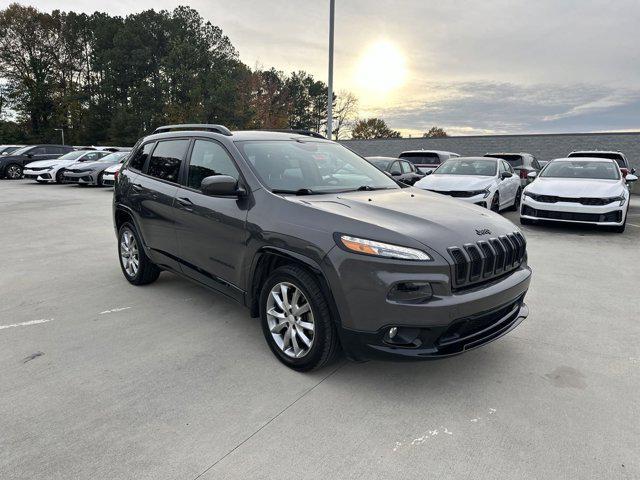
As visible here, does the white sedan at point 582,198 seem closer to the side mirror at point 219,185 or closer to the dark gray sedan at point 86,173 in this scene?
the side mirror at point 219,185

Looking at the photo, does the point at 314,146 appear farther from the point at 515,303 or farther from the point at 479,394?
the point at 479,394

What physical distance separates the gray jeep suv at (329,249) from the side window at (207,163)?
0.01 meters

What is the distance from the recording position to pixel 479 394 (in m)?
2.99

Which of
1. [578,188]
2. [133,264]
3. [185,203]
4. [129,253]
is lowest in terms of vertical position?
[133,264]

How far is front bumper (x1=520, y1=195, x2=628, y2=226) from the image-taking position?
860 cm

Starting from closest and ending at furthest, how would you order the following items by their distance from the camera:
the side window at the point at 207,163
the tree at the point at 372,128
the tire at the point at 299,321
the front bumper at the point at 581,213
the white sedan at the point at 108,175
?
the tire at the point at 299,321, the side window at the point at 207,163, the front bumper at the point at 581,213, the white sedan at the point at 108,175, the tree at the point at 372,128

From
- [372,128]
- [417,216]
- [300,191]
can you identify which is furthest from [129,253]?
[372,128]

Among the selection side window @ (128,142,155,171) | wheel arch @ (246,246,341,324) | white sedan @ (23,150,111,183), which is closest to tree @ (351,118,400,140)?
white sedan @ (23,150,111,183)

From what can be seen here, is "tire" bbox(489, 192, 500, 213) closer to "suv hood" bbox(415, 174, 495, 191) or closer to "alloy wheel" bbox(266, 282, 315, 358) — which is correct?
"suv hood" bbox(415, 174, 495, 191)

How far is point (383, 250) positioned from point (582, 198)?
7555mm

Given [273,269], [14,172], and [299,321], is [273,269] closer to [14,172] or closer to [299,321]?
[299,321]

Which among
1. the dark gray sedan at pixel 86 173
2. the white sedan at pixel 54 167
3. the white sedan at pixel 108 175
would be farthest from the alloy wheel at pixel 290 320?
the white sedan at pixel 54 167

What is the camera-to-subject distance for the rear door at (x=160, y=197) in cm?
441

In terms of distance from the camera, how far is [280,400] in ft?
9.51
